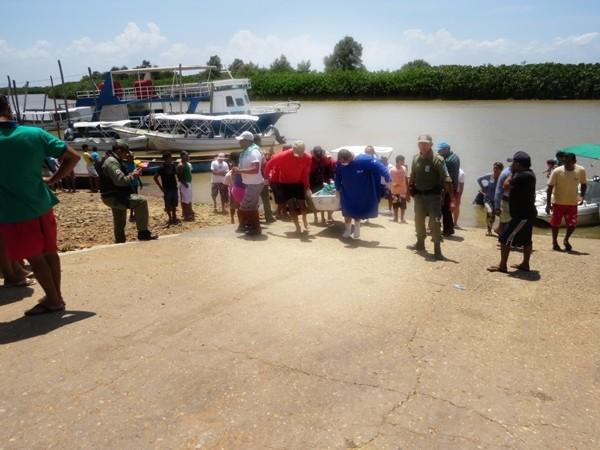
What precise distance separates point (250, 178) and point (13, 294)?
360cm

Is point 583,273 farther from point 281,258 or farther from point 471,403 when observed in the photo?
point 471,403

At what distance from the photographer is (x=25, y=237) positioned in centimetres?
433

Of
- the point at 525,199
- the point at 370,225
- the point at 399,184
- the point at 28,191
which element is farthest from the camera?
the point at 399,184

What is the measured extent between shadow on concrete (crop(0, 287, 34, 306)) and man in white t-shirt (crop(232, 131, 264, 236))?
341 centimetres

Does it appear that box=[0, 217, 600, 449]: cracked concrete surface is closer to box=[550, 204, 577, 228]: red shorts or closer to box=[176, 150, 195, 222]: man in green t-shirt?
box=[550, 204, 577, 228]: red shorts

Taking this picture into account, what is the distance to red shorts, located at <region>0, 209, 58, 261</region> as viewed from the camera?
4.31 metres

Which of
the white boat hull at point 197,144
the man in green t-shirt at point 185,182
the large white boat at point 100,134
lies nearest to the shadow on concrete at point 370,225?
the man in green t-shirt at point 185,182

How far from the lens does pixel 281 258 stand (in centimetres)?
684

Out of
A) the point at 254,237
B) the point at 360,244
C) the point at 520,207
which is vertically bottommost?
the point at 360,244

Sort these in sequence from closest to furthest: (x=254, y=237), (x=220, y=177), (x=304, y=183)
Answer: (x=254, y=237) < (x=304, y=183) < (x=220, y=177)

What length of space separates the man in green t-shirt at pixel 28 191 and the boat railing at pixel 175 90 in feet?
88.5

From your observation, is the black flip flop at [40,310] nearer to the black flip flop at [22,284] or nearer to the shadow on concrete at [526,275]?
the black flip flop at [22,284]

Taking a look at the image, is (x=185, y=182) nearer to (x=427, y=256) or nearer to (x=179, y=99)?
(x=427, y=256)

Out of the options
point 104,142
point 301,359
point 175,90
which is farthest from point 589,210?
point 175,90
